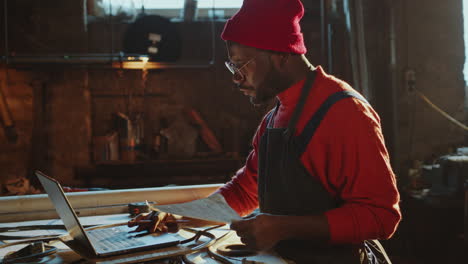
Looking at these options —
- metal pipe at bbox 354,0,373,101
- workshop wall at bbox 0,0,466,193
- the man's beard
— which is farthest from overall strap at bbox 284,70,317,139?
workshop wall at bbox 0,0,466,193

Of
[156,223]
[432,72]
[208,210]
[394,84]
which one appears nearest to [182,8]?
[394,84]

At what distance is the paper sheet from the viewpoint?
1278 mm

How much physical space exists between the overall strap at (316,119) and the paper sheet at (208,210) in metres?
0.28

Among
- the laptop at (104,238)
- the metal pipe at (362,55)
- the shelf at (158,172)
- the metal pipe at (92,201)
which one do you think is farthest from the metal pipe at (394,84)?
the laptop at (104,238)

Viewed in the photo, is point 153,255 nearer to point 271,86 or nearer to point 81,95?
point 271,86

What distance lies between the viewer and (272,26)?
56.4 inches

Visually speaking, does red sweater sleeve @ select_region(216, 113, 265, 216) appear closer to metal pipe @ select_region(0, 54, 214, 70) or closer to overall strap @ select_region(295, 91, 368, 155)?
overall strap @ select_region(295, 91, 368, 155)

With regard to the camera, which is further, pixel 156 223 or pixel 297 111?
pixel 156 223

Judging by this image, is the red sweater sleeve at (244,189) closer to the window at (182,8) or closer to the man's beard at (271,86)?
the man's beard at (271,86)

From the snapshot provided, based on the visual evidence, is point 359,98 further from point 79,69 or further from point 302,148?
point 79,69

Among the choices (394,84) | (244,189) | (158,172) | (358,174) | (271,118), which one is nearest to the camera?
(358,174)

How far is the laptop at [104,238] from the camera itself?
1.23 metres

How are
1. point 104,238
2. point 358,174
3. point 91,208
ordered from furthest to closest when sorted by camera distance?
point 91,208
point 104,238
point 358,174

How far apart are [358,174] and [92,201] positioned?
1300mm
